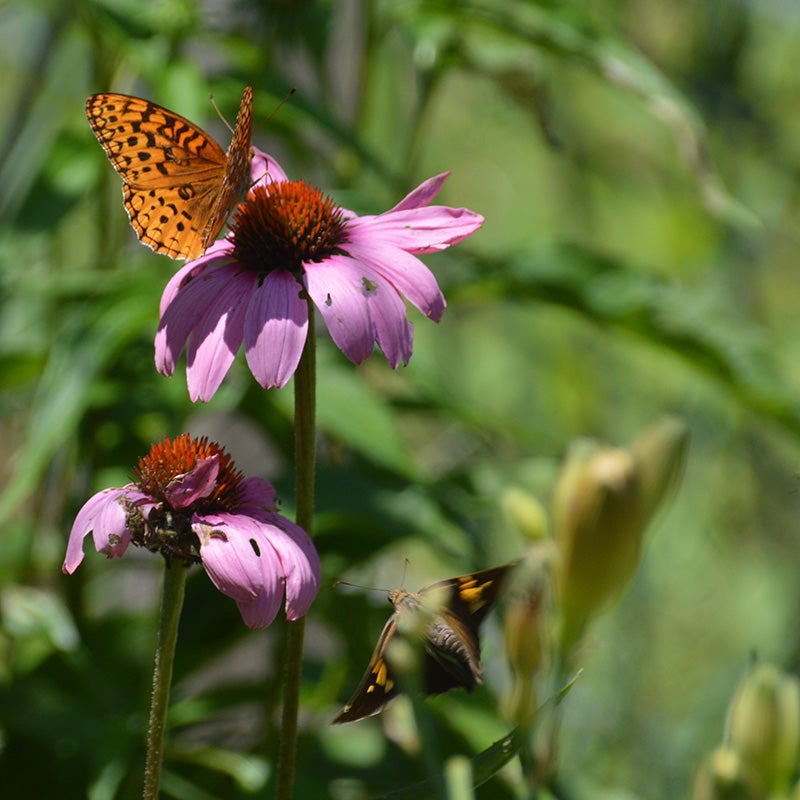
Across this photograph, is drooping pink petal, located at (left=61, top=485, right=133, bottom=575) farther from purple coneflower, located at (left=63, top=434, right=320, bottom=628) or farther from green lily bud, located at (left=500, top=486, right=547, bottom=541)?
green lily bud, located at (left=500, top=486, right=547, bottom=541)

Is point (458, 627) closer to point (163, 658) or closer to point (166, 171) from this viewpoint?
point (163, 658)

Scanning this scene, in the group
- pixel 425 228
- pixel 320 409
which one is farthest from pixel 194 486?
pixel 320 409

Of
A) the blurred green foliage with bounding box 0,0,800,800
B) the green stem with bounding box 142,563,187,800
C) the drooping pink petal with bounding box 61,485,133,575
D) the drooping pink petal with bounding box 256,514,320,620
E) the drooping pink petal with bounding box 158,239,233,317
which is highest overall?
the drooping pink petal with bounding box 158,239,233,317

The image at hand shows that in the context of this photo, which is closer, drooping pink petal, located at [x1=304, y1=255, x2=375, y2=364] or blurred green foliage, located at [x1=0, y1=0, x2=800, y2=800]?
drooping pink petal, located at [x1=304, y1=255, x2=375, y2=364]

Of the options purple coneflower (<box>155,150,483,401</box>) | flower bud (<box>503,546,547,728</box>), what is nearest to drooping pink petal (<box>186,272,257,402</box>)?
purple coneflower (<box>155,150,483,401</box>)

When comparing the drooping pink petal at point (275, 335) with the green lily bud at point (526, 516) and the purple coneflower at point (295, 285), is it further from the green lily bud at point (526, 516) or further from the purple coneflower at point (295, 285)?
the green lily bud at point (526, 516)

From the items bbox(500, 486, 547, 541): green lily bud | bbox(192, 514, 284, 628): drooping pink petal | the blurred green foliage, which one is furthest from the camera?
the blurred green foliage
